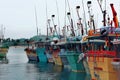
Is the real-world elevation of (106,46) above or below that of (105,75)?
above

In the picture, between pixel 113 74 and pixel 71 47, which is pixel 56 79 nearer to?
pixel 71 47

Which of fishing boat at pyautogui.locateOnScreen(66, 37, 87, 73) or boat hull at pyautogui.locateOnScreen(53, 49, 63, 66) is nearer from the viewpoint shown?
fishing boat at pyautogui.locateOnScreen(66, 37, 87, 73)

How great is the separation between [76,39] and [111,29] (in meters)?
23.4

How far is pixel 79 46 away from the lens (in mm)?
55500

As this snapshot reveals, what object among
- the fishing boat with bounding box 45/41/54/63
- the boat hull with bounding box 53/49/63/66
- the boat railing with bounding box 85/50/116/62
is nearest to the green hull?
the boat railing with bounding box 85/50/116/62

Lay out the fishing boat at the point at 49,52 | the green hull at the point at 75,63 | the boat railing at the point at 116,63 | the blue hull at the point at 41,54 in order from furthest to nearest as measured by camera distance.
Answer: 1. the blue hull at the point at 41,54
2. the fishing boat at the point at 49,52
3. the green hull at the point at 75,63
4. the boat railing at the point at 116,63

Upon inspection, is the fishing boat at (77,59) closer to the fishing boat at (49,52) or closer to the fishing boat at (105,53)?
the fishing boat at (105,53)

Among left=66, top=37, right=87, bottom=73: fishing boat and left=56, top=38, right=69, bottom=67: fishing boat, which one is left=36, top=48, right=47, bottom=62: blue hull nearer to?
left=56, top=38, right=69, bottom=67: fishing boat

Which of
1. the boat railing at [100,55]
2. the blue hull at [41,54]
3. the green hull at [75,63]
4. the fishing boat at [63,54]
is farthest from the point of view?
the blue hull at [41,54]

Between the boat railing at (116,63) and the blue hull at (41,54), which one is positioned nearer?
the boat railing at (116,63)

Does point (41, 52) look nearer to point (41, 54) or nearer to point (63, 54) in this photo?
point (41, 54)

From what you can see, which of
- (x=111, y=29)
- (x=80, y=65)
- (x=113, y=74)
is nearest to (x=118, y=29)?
(x=111, y=29)

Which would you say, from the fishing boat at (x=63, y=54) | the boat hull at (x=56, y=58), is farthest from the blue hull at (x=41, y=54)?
the fishing boat at (x=63, y=54)

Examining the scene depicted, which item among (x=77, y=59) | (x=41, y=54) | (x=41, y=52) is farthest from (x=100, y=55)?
(x=41, y=54)
